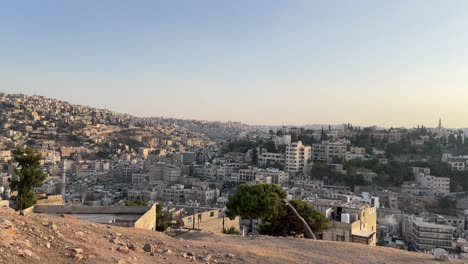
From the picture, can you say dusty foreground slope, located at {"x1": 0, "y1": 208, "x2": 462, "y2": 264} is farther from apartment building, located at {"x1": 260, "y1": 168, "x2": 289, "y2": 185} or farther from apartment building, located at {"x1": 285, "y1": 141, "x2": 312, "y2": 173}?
apartment building, located at {"x1": 285, "y1": 141, "x2": 312, "y2": 173}

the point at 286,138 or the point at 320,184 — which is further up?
the point at 286,138

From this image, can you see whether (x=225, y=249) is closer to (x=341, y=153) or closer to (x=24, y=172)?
(x=24, y=172)

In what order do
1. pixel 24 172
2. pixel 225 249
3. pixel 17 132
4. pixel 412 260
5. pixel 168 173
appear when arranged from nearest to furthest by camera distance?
pixel 225 249 → pixel 412 260 → pixel 24 172 → pixel 168 173 → pixel 17 132

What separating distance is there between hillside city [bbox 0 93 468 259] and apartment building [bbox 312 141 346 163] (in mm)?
139

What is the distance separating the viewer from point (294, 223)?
17750mm

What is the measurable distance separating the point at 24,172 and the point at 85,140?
74.3 meters

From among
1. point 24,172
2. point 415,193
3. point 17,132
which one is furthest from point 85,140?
point 24,172

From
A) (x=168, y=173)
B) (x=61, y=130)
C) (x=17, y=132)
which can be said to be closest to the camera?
(x=168, y=173)

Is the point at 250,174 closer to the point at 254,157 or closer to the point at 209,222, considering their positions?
the point at 254,157

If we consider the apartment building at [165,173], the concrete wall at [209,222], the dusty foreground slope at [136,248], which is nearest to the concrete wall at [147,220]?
the dusty foreground slope at [136,248]

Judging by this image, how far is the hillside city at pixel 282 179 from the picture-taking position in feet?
72.1

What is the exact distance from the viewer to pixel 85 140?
87.9 metres

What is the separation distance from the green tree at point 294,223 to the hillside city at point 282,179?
0.50 metres

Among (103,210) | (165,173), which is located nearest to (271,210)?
(103,210)
